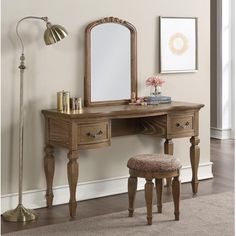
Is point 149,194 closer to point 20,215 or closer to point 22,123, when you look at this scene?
point 20,215

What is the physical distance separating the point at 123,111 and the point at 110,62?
593mm

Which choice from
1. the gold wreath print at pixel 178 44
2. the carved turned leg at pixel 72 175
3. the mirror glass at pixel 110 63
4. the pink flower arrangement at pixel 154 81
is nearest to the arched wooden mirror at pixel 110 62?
the mirror glass at pixel 110 63

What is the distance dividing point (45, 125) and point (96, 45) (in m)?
0.79

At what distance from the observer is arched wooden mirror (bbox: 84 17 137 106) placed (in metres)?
4.72

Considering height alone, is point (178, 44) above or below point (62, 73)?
above

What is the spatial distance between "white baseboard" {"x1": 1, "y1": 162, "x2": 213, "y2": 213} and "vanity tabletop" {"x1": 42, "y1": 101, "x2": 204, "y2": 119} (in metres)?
0.65

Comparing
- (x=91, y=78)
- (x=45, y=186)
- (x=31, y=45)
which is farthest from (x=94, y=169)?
(x=31, y=45)

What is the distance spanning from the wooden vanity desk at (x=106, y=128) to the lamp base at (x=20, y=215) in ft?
0.98

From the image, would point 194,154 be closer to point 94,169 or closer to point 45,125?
point 94,169

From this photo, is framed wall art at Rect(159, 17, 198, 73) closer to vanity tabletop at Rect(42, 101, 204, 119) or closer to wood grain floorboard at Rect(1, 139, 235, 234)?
vanity tabletop at Rect(42, 101, 204, 119)

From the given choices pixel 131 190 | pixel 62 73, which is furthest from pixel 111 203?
pixel 62 73

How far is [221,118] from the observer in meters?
8.03

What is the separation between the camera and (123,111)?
14.5 ft

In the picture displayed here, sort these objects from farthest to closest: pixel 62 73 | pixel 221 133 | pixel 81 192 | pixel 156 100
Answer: pixel 221 133 < pixel 156 100 < pixel 81 192 < pixel 62 73
